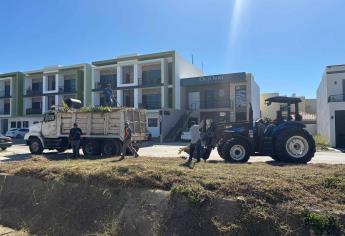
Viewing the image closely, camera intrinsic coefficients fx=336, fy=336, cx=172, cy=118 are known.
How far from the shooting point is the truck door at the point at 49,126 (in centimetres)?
1814

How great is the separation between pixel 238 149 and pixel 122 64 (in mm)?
31954

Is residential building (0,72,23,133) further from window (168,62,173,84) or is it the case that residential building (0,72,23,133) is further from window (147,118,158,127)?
window (168,62,173,84)

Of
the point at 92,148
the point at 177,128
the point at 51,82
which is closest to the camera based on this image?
the point at 92,148

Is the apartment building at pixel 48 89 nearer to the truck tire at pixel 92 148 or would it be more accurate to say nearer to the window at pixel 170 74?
the window at pixel 170 74

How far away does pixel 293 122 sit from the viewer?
1171 centimetres

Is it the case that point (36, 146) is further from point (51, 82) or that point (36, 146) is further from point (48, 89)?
point (51, 82)

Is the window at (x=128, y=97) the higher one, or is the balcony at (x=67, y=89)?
the balcony at (x=67, y=89)

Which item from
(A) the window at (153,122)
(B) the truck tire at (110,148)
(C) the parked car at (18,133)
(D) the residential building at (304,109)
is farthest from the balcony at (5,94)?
(B) the truck tire at (110,148)

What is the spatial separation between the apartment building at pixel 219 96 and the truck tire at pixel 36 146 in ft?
72.4

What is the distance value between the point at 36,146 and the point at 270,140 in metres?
13.1

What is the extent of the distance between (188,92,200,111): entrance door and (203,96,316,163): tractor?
93.2ft

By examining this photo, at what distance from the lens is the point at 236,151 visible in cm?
1170

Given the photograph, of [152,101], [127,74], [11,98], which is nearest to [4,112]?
[11,98]

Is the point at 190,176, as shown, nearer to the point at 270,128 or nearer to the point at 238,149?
the point at 238,149
